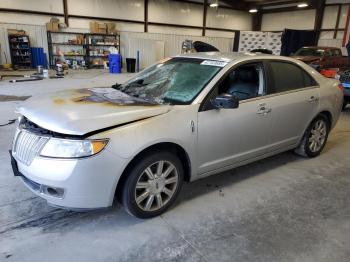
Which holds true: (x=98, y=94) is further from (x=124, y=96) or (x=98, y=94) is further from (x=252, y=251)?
(x=252, y=251)

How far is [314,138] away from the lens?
4070 mm

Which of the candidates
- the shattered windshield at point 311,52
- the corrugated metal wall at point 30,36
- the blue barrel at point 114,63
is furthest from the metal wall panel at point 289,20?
the corrugated metal wall at point 30,36

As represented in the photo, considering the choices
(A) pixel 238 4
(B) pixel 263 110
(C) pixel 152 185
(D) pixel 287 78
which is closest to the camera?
(C) pixel 152 185

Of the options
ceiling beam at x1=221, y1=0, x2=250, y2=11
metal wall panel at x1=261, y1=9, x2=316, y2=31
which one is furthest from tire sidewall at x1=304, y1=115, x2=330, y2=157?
ceiling beam at x1=221, y1=0, x2=250, y2=11

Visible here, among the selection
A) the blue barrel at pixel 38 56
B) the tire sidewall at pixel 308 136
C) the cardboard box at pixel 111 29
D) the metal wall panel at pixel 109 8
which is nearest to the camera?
the tire sidewall at pixel 308 136

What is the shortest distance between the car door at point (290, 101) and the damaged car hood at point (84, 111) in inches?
56.2

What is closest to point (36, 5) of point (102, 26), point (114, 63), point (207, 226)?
point (102, 26)

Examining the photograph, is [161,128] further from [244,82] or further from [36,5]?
[36,5]

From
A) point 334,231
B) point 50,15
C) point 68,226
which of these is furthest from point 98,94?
point 50,15

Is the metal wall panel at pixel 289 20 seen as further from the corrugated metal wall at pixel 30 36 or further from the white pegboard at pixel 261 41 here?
the corrugated metal wall at pixel 30 36

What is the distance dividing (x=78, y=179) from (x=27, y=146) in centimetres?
56

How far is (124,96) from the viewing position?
2.93 meters

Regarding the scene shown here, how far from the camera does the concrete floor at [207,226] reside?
2186mm

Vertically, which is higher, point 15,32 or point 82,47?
point 15,32
